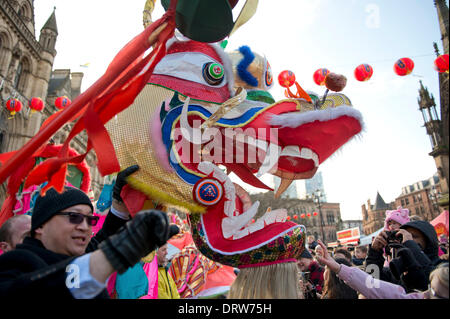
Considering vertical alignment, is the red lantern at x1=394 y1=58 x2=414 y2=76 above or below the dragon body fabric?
above

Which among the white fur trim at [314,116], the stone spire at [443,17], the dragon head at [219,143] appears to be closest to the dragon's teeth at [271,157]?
the dragon head at [219,143]

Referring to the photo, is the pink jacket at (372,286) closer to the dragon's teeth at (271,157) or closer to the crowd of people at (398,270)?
the crowd of people at (398,270)

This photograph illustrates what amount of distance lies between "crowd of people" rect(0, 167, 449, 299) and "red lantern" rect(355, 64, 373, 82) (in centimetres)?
451

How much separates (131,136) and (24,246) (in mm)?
875

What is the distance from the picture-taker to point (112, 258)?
0.98m

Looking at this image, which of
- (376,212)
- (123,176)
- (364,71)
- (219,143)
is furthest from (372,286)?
(376,212)

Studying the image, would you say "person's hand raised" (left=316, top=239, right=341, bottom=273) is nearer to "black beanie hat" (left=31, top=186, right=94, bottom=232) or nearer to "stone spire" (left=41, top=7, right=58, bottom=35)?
"black beanie hat" (left=31, top=186, right=94, bottom=232)

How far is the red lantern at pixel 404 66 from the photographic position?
22.3ft

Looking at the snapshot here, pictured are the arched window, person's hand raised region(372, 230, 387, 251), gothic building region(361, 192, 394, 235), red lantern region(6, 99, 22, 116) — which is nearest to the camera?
person's hand raised region(372, 230, 387, 251)

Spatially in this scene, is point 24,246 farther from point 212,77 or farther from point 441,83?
point 441,83

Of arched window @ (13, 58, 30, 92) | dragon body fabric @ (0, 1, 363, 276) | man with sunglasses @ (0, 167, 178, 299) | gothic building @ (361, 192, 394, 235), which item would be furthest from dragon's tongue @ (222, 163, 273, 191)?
gothic building @ (361, 192, 394, 235)

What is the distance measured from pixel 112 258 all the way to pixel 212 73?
151cm

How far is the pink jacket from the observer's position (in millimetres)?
1783

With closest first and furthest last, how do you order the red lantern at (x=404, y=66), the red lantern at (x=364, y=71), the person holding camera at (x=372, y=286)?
the person holding camera at (x=372, y=286), the red lantern at (x=364, y=71), the red lantern at (x=404, y=66)
